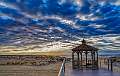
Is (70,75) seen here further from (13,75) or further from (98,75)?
(13,75)

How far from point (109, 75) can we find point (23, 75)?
9.71 metres

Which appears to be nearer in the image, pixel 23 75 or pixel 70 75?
pixel 70 75

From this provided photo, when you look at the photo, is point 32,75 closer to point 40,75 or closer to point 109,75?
point 40,75

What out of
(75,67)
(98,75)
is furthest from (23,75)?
(98,75)

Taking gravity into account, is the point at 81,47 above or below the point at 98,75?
above

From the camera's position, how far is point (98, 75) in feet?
56.4

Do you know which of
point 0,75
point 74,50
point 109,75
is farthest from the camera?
point 74,50

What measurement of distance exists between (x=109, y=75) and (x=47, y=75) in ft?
28.2

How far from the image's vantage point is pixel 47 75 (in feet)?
80.0

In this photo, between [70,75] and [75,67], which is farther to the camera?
[75,67]

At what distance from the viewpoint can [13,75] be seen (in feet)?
78.2

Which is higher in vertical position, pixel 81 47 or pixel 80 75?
pixel 81 47

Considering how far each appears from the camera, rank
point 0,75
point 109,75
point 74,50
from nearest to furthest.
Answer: point 109,75
point 0,75
point 74,50

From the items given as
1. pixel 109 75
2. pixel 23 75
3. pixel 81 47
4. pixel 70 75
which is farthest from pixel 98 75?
pixel 23 75
